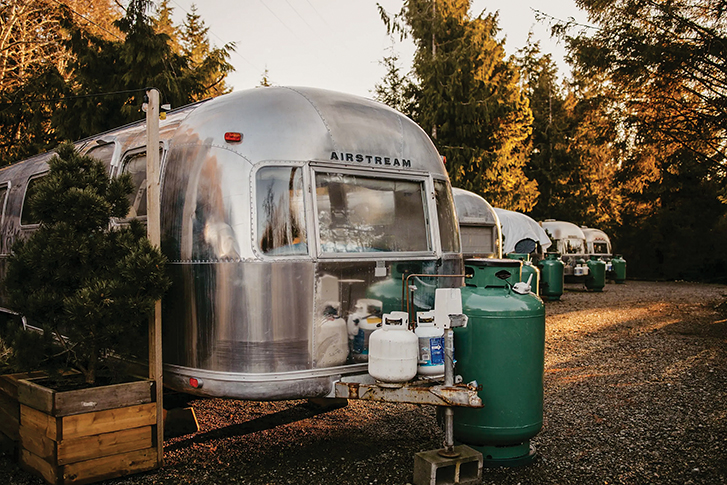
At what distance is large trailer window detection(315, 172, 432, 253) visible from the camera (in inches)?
191

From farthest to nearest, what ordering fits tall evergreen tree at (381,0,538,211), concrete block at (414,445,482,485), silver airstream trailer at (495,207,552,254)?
tall evergreen tree at (381,0,538,211) → silver airstream trailer at (495,207,552,254) → concrete block at (414,445,482,485)

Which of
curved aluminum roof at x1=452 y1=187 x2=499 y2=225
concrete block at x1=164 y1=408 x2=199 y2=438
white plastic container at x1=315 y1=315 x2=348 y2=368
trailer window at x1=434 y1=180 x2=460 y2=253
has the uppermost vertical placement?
curved aluminum roof at x1=452 y1=187 x2=499 y2=225

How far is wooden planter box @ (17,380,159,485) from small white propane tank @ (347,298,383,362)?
1568mm

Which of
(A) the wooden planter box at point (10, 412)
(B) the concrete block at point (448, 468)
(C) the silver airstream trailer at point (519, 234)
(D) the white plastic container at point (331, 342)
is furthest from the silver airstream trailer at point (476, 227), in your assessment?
(A) the wooden planter box at point (10, 412)

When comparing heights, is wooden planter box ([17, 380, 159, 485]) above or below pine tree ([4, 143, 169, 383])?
below

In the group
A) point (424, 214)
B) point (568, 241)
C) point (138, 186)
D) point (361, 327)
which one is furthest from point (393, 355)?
point (568, 241)

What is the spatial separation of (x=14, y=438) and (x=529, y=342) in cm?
418

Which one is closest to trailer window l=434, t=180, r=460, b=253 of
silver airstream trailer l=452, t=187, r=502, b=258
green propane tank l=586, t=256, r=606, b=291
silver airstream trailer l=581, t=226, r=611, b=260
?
silver airstream trailer l=452, t=187, r=502, b=258

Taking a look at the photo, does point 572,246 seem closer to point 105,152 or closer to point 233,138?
point 105,152

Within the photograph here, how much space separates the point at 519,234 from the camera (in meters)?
18.5

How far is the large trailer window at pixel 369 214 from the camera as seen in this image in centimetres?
484

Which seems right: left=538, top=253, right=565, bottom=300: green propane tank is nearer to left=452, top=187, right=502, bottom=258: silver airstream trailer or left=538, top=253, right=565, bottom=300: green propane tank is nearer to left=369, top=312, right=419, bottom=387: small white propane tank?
left=452, top=187, right=502, bottom=258: silver airstream trailer

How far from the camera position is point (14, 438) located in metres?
4.96

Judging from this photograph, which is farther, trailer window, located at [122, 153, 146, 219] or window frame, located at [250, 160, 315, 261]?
trailer window, located at [122, 153, 146, 219]
